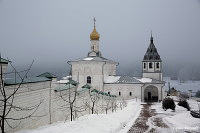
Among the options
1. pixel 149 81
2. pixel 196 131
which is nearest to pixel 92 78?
pixel 149 81

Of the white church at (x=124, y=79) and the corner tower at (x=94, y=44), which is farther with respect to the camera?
the corner tower at (x=94, y=44)

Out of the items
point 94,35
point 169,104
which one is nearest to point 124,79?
point 94,35

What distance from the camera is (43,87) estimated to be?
32.8ft

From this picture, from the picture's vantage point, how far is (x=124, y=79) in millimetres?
32406

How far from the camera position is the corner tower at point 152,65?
34156 millimetres

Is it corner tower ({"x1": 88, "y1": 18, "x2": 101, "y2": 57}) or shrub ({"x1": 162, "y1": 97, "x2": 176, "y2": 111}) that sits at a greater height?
corner tower ({"x1": 88, "y1": 18, "x2": 101, "y2": 57})

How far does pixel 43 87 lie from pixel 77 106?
4.59 metres

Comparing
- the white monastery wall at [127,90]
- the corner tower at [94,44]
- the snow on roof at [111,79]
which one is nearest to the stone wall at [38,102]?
the white monastery wall at [127,90]

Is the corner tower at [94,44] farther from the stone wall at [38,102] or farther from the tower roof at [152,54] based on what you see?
the stone wall at [38,102]

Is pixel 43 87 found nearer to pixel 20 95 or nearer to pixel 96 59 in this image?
pixel 20 95

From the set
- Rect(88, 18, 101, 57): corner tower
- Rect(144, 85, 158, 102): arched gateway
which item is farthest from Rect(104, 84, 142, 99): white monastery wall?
Rect(88, 18, 101, 57): corner tower

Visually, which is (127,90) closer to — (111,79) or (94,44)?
(111,79)

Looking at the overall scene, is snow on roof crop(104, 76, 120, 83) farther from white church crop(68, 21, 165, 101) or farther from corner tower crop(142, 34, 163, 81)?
corner tower crop(142, 34, 163, 81)

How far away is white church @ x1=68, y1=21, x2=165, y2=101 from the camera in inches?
1220
